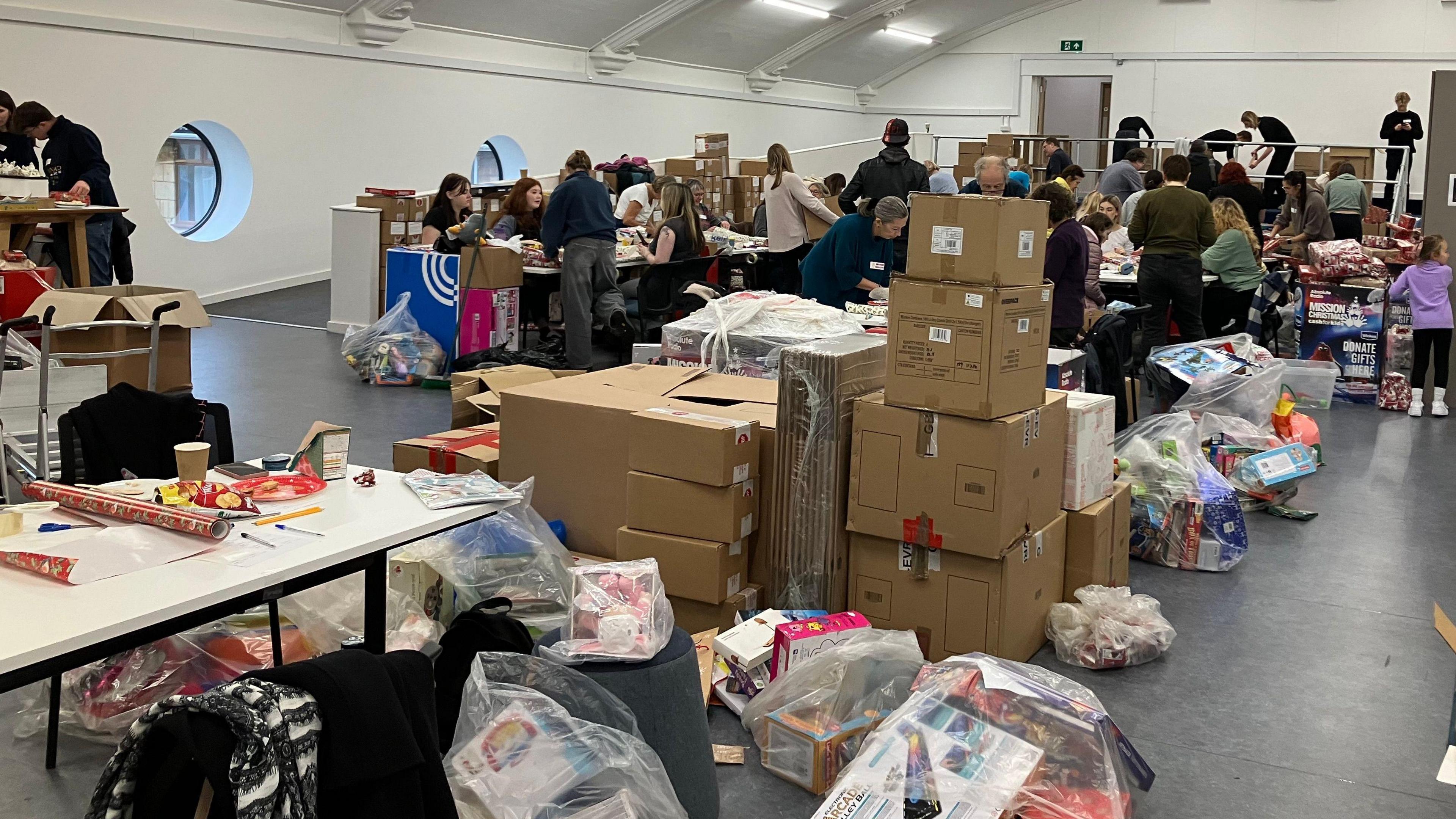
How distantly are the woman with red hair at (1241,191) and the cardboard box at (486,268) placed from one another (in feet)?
17.6

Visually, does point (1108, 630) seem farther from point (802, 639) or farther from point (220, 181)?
point (220, 181)

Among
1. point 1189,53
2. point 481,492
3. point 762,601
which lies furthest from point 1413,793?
point 1189,53

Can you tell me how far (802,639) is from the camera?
2982mm

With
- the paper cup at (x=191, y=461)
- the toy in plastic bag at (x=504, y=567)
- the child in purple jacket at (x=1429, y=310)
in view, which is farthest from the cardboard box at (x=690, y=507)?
the child in purple jacket at (x=1429, y=310)

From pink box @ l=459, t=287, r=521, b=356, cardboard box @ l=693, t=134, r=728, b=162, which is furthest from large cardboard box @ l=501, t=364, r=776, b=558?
cardboard box @ l=693, t=134, r=728, b=162

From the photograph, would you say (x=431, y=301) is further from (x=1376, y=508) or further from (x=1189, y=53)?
(x=1189, y=53)

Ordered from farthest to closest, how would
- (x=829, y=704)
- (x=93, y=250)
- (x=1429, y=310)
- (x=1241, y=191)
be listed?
(x=1241, y=191), (x=1429, y=310), (x=93, y=250), (x=829, y=704)

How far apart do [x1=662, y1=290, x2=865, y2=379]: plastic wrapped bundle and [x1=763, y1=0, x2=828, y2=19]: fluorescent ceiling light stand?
10724 millimetres

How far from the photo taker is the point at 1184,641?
11.9 feet

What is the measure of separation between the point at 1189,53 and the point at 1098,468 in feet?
52.0

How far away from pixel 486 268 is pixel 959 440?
15.5ft

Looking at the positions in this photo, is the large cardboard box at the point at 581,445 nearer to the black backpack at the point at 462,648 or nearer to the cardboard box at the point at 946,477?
the cardboard box at the point at 946,477

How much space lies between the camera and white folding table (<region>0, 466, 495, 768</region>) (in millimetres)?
1671

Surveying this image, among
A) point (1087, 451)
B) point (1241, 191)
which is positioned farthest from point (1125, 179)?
point (1087, 451)
